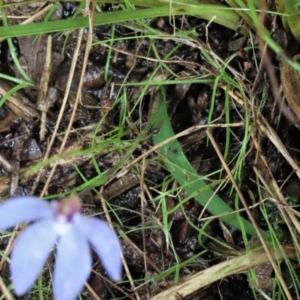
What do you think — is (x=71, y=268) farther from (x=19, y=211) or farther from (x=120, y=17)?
(x=120, y=17)

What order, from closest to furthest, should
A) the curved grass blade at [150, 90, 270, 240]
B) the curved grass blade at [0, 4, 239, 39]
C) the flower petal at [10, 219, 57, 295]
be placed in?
1. the flower petal at [10, 219, 57, 295]
2. the curved grass blade at [0, 4, 239, 39]
3. the curved grass blade at [150, 90, 270, 240]

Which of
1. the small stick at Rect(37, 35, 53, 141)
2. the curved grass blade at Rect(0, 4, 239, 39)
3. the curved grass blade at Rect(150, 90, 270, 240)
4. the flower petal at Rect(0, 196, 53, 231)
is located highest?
the curved grass blade at Rect(0, 4, 239, 39)

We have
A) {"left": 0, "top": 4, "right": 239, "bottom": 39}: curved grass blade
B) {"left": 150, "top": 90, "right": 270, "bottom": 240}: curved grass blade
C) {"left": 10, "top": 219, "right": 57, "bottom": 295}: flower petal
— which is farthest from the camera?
{"left": 150, "top": 90, "right": 270, "bottom": 240}: curved grass blade

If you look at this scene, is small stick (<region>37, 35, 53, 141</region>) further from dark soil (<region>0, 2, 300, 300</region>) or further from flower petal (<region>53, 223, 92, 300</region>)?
flower petal (<region>53, 223, 92, 300</region>)

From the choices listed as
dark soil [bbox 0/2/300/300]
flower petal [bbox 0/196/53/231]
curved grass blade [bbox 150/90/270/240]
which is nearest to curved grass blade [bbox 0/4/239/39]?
dark soil [bbox 0/2/300/300]

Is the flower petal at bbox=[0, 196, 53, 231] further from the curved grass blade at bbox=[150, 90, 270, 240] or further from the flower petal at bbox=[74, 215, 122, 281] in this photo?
the curved grass blade at bbox=[150, 90, 270, 240]

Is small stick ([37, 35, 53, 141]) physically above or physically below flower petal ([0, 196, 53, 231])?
below

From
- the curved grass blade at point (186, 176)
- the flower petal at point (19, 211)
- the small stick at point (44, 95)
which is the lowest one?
the curved grass blade at point (186, 176)

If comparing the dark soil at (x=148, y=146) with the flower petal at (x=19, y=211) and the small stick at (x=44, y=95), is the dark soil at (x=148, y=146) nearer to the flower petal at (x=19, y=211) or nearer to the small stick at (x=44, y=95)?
the small stick at (x=44, y=95)

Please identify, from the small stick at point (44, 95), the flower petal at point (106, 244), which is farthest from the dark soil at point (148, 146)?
the flower petal at point (106, 244)

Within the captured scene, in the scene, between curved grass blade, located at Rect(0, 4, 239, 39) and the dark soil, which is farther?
the dark soil
